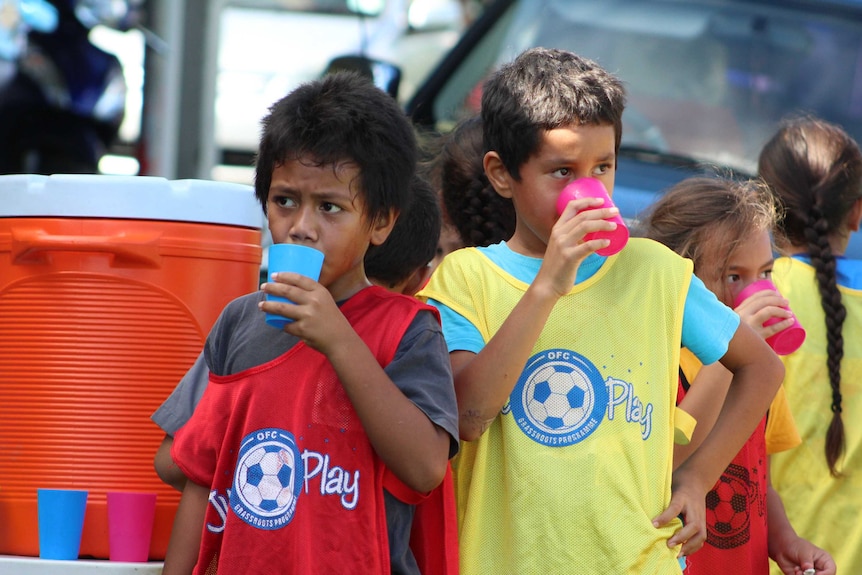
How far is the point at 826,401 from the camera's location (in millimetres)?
3375

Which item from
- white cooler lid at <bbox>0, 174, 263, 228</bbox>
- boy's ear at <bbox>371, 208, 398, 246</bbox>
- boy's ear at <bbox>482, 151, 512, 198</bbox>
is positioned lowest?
white cooler lid at <bbox>0, 174, 263, 228</bbox>

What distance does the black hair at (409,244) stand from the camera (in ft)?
9.03

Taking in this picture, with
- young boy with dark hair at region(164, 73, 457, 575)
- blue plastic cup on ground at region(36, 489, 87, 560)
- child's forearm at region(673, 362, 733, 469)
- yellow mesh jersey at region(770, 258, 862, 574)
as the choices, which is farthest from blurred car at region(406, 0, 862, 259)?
blue plastic cup on ground at region(36, 489, 87, 560)

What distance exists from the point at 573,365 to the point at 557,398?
72mm

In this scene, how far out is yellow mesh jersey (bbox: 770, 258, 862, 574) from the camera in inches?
133

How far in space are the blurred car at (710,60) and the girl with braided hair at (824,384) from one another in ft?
4.04

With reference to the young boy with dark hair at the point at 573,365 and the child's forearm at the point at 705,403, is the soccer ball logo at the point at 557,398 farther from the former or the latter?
the child's forearm at the point at 705,403

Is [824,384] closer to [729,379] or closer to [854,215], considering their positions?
[854,215]

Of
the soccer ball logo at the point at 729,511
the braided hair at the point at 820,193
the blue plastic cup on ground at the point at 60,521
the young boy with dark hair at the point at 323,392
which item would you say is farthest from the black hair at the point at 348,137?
Answer: the braided hair at the point at 820,193

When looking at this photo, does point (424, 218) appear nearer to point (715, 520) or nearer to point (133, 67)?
point (715, 520)

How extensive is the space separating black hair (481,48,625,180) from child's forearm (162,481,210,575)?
87cm

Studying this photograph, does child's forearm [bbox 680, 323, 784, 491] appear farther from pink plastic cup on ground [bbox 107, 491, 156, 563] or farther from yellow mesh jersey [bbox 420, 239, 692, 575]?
pink plastic cup on ground [bbox 107, 491, 156, 563]

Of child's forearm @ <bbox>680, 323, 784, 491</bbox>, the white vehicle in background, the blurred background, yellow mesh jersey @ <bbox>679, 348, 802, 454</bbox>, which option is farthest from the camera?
the white vehicle in background

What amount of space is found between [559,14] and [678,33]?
1.64 feet
